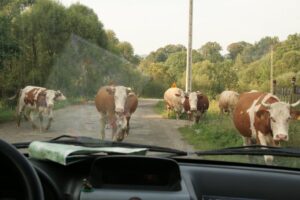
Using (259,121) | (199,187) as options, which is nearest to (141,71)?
(199,187)

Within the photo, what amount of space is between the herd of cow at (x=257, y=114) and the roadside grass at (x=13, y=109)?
1.49 metres

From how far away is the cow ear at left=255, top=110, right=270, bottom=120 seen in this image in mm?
10375

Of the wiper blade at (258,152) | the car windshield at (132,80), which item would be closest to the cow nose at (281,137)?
the car windshield at (132,80)

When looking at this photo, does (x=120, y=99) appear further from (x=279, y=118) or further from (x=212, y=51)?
(x=212, y=51)

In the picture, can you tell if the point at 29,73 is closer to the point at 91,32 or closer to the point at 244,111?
the point at 91,32

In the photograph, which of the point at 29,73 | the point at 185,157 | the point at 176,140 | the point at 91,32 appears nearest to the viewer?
the point at 185,157

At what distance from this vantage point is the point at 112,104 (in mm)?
12430

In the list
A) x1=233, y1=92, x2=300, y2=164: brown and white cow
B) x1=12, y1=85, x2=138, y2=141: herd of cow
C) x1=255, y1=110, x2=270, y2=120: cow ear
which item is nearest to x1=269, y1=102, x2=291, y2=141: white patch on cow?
x1=233, y1=92, x2=300, y2=164: brown and white cow

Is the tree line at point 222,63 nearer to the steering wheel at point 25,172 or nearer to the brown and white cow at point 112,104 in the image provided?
the brown and white cow at point 112,104

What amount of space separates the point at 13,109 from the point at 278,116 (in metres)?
3.98

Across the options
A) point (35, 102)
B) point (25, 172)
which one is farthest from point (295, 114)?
point (25, 172)

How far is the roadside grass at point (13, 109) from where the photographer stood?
722cm

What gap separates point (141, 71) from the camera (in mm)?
6480

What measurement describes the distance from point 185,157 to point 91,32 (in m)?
4.30
